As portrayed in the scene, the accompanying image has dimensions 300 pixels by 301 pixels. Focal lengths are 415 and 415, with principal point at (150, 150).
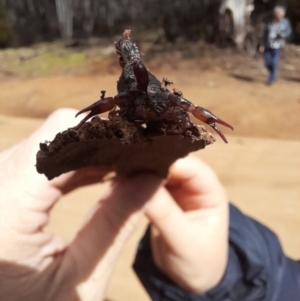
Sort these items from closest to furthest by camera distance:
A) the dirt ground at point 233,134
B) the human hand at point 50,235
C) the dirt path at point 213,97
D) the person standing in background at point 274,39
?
the human hand at point 50,235
the dirt ground at point 233,134
the dirt path at point 213,97
the person standing in background at point 274,39

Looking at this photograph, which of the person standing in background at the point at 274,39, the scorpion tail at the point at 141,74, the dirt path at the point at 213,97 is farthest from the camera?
the person standing in background at the point at 274,39

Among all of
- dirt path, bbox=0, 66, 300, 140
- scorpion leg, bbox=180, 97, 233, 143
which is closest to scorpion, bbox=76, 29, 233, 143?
scorpion leg, bbox=180, 97, 233, 143

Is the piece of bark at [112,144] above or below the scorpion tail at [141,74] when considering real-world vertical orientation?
below

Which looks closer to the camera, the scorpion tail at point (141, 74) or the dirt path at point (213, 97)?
the scorpion tail at point (141, 74)

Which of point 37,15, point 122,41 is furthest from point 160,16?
point 122,41

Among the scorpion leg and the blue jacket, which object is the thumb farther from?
the blue jacket

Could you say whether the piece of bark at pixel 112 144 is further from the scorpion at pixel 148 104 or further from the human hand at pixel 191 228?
the human hand at pixel 191 228

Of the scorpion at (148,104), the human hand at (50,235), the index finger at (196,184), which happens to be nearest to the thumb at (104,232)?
the human hand at (50,235)

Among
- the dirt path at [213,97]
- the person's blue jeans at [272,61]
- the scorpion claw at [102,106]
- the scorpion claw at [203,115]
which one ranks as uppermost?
the scorpion claw at [102,106]
